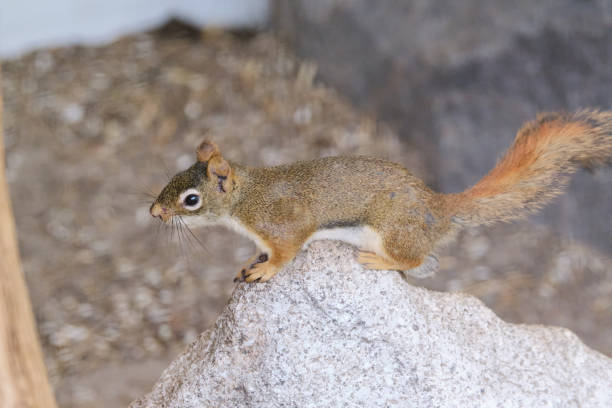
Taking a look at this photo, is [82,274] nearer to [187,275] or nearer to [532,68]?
[187,275]

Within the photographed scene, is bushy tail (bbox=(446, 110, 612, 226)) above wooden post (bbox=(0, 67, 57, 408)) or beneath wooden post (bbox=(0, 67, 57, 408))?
beneath

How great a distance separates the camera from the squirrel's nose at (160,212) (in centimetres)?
170

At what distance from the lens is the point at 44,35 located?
6098mm

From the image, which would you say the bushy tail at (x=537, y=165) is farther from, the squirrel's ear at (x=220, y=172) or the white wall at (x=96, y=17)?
the white wall at (x=96, y=17)

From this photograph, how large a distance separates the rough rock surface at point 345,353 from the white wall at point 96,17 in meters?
4.83

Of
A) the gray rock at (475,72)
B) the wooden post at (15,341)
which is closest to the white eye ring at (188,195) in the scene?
the wooden post at (15,341)

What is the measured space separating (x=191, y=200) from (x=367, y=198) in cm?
43

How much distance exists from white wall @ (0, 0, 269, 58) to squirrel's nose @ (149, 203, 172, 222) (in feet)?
15.7

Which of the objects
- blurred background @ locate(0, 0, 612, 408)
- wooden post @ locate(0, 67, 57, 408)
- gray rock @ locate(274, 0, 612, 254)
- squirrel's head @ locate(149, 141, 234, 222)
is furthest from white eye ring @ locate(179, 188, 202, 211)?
gray rock @ locate(274, 0, 612, 254)

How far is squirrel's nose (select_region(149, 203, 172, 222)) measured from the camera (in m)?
1.70

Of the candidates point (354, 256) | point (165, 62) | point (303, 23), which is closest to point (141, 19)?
point (165, 62)

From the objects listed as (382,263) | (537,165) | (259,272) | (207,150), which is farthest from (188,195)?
(537,165)

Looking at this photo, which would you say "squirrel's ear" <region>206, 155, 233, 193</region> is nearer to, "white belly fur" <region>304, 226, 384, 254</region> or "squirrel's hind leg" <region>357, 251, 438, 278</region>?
"white belly fur" <region>304, 226, 384, 254</region>

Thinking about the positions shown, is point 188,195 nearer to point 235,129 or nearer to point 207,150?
point 207,150
